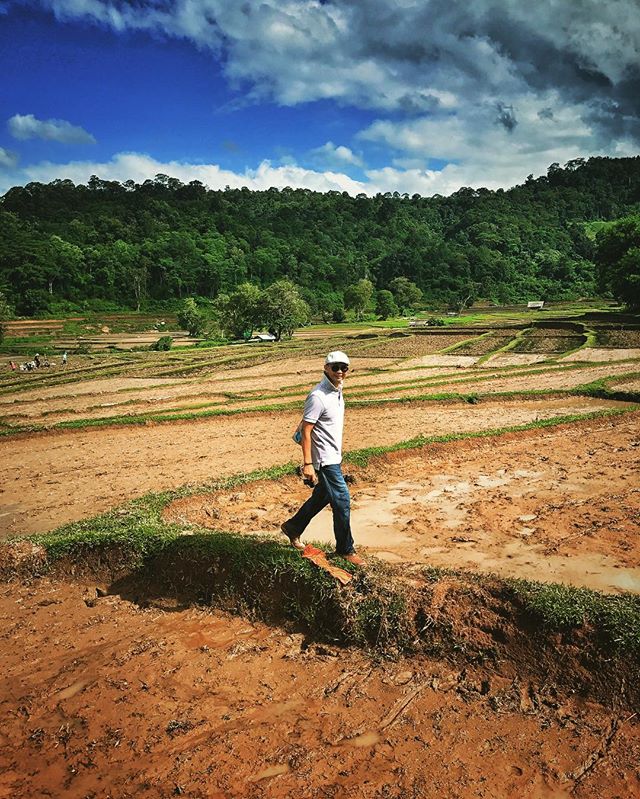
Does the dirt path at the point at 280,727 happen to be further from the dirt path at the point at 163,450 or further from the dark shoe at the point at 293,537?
the dirt path at the point at 163,450

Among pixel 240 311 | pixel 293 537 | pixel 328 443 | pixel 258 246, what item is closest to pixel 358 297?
pixel 240 311

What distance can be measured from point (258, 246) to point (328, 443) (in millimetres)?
136346

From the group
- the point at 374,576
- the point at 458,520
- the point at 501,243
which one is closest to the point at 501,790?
the point at 374,576

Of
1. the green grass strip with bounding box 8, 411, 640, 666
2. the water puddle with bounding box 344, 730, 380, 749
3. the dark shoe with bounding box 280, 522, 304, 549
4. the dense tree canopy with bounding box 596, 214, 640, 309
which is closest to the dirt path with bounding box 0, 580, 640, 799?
the water puddle with bounding box 344, 730, 380, 749

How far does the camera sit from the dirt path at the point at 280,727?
3.50 m

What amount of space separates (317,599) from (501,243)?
15215 centimetres

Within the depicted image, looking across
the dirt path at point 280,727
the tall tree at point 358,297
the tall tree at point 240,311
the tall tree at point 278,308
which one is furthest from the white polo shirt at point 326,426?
the tall tree at point 358,297

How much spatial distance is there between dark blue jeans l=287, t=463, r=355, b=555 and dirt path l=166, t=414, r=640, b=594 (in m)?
0.93

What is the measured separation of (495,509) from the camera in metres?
8.01

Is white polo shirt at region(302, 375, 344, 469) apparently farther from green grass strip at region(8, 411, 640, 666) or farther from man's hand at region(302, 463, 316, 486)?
green grass strip at region(8, 411, 640, 666)

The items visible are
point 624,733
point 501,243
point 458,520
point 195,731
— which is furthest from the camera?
point 501,243

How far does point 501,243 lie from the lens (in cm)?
14200

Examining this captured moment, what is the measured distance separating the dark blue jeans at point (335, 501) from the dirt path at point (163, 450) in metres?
5.70

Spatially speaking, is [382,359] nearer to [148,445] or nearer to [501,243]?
[148,445]
